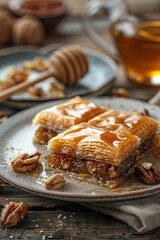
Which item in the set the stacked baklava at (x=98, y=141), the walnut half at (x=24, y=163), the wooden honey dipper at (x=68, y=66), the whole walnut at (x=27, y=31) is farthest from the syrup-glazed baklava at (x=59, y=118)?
the whole walnut at (x=27, y=31)

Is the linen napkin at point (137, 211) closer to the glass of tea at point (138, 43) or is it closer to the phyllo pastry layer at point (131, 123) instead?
the phyllo pastry layer at point (131, 123)

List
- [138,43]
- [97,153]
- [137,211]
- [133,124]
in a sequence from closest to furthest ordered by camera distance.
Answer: [137,211], [97,153], [133,124], [138,43]

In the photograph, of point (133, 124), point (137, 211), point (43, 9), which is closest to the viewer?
point (137, 211)

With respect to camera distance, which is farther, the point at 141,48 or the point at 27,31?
the point at 27,31

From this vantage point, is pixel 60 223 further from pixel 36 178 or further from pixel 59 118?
pixel 59 118

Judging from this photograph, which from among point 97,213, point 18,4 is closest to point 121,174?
point 97,213

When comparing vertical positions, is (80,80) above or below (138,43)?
below

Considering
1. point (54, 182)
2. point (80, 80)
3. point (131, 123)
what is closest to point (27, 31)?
point (80, 80)

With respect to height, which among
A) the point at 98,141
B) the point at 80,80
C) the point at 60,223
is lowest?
Result: the point at 80,80
